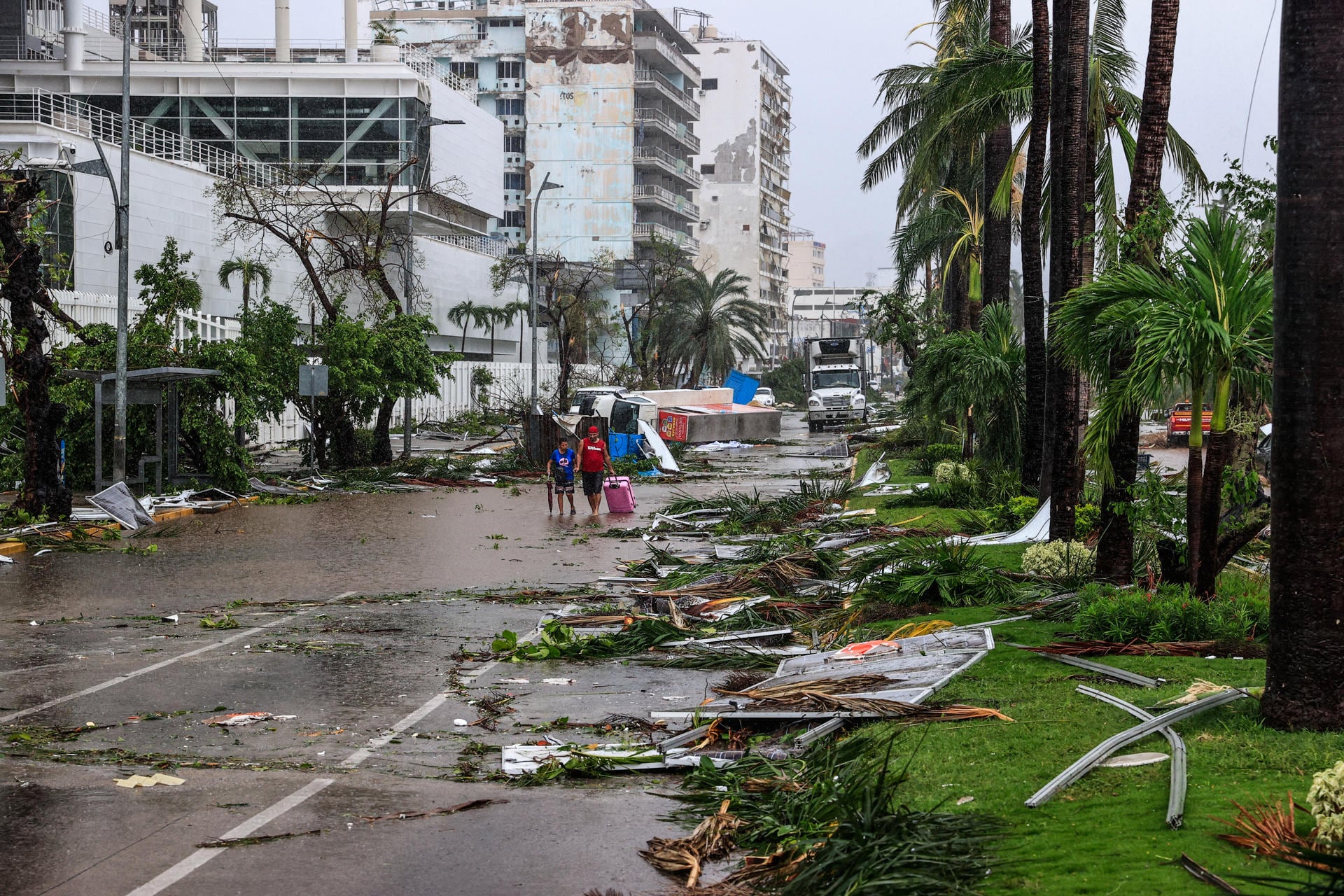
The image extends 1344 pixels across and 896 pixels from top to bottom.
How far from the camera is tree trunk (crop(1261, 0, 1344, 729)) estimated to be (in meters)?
6.57

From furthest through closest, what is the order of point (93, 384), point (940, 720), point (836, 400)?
point (836, 400)
point (93, 384)
point (940, 720)

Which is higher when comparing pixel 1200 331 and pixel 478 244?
pixel 478 244

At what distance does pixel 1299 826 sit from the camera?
17.4 ft

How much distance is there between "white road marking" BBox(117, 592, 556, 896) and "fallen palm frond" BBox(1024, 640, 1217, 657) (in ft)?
14.3

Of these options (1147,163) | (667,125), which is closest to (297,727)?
(1147,163)

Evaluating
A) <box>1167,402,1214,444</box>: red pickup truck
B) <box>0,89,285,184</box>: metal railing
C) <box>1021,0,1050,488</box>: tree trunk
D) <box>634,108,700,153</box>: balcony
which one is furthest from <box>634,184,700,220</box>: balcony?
<box>1021,0,1050,488</box>: tree trunk

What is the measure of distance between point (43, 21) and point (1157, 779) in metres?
77.7

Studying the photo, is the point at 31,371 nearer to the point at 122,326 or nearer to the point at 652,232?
the point at 122,326

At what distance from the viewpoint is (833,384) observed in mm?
61375

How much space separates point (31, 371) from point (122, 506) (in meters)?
2.49

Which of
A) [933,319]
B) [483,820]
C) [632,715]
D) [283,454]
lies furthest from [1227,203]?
[933,319]

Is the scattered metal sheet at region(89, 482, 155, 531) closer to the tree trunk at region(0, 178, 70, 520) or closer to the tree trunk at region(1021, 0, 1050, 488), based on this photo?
the tree trunk at region(0, 178, 70, 520)

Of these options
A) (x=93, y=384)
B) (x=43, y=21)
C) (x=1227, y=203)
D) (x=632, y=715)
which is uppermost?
(x=43, y=21)

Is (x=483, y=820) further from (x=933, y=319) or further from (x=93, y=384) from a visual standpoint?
(x=933, y=319)
